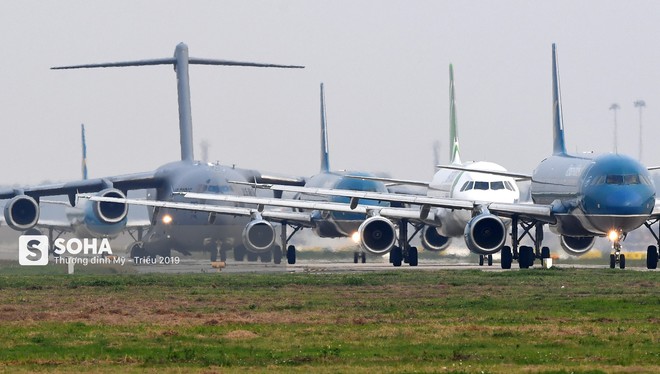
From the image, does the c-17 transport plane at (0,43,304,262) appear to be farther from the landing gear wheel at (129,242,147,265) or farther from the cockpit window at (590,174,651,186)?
the cockpit window at (590,174,651,186)

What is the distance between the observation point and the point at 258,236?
56375 mm

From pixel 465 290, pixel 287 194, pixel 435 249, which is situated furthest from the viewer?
pixel 287 194

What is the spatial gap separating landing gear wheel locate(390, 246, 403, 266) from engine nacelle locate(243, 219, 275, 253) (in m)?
4.58

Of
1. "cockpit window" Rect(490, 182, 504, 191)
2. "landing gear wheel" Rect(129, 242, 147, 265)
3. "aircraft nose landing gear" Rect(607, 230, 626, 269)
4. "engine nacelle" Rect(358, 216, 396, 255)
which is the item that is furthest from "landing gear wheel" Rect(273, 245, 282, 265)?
"aircraft nose landing gear" Rect(607, 230, 626, 269)

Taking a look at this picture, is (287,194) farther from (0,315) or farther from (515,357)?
(515,357)

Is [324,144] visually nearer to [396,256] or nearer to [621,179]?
[396,256]

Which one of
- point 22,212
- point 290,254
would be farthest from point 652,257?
point 22,212

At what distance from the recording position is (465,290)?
34688 millimetres

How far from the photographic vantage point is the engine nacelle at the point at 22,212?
55562 mm

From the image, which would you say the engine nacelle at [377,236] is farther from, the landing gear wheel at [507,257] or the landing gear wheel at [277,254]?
the landing gear wheel at [277,254]

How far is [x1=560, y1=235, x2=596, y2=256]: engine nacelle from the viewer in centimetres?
5394

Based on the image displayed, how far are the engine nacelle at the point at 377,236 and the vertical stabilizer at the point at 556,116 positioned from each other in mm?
6466

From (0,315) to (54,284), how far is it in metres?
10.9

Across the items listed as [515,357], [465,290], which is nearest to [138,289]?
[465,290]
